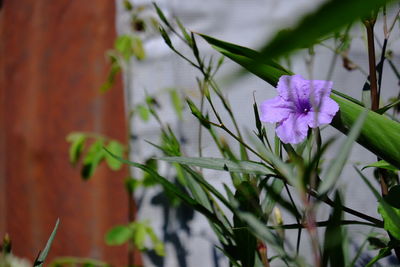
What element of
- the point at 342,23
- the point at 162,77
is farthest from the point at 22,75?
the point at 342,23

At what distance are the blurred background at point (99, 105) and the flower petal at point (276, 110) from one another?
2.06 ft

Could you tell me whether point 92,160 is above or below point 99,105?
below

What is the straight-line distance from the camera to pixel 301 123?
1.67 ft

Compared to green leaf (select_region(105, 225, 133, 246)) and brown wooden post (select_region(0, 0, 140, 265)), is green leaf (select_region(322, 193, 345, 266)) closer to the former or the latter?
green leaf (select_region(105, 225, 133, 246))

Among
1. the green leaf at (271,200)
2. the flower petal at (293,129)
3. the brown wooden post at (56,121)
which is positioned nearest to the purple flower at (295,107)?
the flower petal at (293,129)

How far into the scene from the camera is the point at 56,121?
162cm

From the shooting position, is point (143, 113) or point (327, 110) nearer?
point (327, 110)

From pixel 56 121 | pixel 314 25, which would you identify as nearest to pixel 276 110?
pixel 314 25

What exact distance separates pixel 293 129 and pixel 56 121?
124cm

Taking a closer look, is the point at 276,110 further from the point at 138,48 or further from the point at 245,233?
the point at 138,48

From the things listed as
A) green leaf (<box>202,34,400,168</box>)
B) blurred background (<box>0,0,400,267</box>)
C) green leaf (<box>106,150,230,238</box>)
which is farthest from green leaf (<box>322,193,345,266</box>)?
blurred background (<box>0,0,400,267</box>)

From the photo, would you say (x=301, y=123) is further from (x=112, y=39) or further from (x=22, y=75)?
(x=22, y=75)

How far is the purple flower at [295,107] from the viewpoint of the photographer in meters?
0.50

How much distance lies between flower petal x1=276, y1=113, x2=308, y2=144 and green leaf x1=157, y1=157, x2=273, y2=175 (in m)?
0.04
